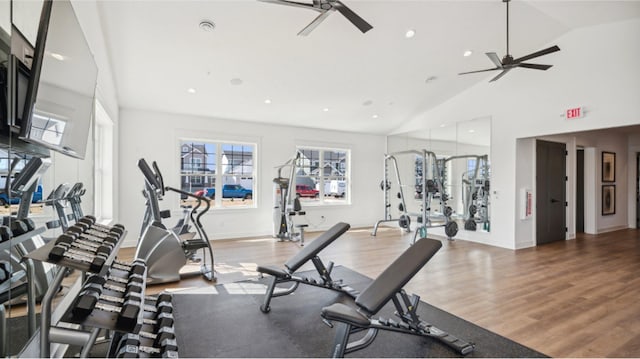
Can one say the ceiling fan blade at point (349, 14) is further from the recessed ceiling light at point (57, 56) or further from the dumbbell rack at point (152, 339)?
the dumbbell rack at point (152, 339)

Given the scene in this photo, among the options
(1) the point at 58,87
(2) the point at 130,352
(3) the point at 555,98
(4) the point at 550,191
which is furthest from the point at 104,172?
(4) the point at 550,191

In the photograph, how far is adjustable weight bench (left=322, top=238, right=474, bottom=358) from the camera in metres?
2.03

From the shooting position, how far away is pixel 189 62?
15.0 ft

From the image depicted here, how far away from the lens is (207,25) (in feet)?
12.4

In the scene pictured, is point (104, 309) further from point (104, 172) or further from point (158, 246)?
point (104, 172)

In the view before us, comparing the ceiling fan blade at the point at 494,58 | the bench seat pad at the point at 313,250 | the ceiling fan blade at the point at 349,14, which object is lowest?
the bench seat pad at the point at 313,250

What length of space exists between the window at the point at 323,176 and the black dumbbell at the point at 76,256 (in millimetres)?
6841

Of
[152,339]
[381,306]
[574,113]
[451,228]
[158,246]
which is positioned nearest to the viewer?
[152,339]

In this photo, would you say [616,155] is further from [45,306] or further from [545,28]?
[45,306]

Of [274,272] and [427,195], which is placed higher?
[427,195]

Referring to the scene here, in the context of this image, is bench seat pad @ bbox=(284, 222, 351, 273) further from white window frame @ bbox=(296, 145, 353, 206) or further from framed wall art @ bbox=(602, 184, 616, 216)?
framed wall art @ bbox=(602, 184, 616, 216)

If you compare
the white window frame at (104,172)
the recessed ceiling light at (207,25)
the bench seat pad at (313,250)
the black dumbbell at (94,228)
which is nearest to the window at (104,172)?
the white window frame at (104,172)

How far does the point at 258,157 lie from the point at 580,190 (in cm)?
794

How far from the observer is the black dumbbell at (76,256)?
38.7 inches
